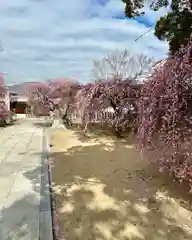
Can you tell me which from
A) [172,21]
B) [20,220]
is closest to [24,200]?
[20,220]

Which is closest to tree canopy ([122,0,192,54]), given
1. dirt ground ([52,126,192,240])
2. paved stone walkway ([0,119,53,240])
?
dirt ground ([52,126,192,240])

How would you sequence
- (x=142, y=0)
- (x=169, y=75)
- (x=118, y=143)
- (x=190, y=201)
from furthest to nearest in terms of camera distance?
(x=118, y=143)
(x=142, y=0)
(x=190, y=201)
(x=169, y=75)

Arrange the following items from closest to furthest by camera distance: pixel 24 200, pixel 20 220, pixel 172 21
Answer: pixel 20 220
pixel 24 200
pixel 172 21

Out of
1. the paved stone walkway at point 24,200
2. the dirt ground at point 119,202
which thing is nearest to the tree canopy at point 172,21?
the dirt ground at point 119,202

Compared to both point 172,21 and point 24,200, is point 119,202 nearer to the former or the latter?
point 24,200

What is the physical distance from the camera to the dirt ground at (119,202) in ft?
14.3

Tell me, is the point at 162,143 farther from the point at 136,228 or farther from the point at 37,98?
the point at 37,98

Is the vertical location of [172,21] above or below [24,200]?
above

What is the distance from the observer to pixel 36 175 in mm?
7176

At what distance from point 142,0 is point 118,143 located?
691 centimetres

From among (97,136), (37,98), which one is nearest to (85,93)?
(97,136)

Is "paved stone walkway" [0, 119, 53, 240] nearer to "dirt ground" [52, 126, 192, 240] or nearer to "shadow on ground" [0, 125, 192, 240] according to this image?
"shadow on ground" [0, 125, 192, 240]

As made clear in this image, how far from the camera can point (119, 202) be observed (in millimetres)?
5398

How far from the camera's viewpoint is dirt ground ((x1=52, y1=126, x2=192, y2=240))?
434 cm
